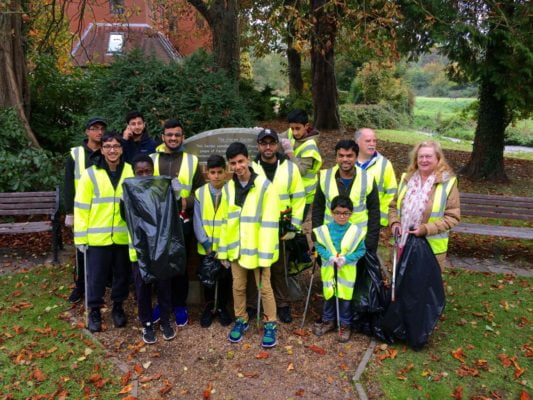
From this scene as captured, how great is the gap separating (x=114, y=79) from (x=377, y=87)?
2496cm

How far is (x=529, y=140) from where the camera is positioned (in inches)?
1313

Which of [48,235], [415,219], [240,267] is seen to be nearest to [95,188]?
[240,267]

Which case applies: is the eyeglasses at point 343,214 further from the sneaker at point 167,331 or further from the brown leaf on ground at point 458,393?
the sneaker at point 167,331

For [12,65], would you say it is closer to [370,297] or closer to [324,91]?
[370,297]

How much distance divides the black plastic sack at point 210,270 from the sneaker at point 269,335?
690 mm

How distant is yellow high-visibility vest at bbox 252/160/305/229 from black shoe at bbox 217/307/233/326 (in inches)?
47.2

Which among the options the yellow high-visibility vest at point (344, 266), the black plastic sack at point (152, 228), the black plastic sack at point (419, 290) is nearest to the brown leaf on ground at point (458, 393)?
the black plastic sack at point (419, 290)

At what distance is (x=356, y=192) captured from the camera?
14.3 ft

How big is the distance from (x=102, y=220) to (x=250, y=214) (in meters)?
1.45

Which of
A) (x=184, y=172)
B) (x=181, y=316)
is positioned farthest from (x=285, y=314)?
(x=184, y=172)

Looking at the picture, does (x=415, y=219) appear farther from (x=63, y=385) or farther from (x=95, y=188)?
(x=63, y=385)

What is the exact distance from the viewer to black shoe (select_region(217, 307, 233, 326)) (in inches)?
187

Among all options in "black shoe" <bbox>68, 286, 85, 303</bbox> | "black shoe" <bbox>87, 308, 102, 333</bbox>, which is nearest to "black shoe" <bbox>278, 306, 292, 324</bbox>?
"black shoe" <bbox>87, 308, 102, 333</bbox>

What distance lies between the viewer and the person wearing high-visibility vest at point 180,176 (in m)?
4.68
